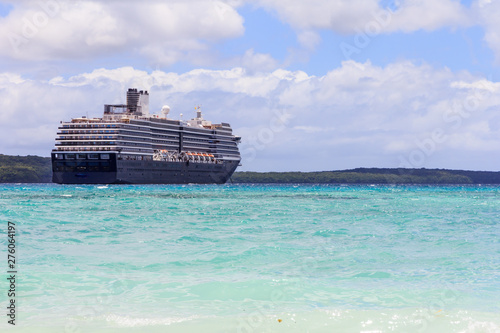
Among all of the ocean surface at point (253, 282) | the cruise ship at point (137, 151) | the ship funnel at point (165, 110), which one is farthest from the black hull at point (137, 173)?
the ocean surface at point (253, 282)

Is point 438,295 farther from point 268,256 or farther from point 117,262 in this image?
point 117,262

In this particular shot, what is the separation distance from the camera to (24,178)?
567ft

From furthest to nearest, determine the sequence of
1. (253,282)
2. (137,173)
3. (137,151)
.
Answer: (137,151)
(137,173)
(253,282)

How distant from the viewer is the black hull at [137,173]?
339 feet

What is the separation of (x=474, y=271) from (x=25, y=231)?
13.7m

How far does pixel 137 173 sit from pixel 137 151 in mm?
5508

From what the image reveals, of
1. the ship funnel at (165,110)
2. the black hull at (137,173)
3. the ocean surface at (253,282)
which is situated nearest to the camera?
the ocean surface at (253,282)

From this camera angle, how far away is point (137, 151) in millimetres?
109875

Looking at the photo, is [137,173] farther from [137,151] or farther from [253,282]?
[253,282]

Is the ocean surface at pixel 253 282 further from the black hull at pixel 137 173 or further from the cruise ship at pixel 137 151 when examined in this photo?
the cruise ship at pixel 137 151

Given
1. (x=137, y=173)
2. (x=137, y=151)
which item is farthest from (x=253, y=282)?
(x=137, y=151)

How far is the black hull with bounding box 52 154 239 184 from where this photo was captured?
103 meters

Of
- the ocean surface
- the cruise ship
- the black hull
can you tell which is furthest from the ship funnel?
the ocean surface

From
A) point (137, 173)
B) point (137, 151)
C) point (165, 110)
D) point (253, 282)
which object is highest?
point (165, 110)
